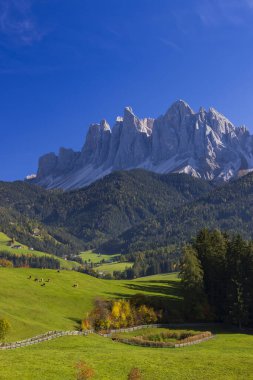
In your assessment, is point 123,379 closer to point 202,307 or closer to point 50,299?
point 50,299

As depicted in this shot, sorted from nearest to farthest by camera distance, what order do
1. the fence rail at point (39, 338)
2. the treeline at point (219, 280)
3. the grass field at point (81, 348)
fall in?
the grass field at point (81, 348) < the fence rail at point (39, 338) < the treeline at point (219, 280)

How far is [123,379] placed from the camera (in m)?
48.6

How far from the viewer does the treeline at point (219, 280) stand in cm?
11331

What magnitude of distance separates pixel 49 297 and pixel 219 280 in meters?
49.5

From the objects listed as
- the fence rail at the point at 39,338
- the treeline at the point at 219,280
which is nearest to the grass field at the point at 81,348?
the fence rail at the point at 39,338

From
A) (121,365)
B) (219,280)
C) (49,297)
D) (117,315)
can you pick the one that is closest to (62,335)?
(121,365)

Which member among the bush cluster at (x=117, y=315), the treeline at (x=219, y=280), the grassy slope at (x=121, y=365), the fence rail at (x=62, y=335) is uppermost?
the treeline at (x=219, y=280)

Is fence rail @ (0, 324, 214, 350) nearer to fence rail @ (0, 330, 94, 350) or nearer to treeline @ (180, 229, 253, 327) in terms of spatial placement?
fence rail @ (0, 330, 94, 350)

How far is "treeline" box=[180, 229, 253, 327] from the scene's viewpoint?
113 m

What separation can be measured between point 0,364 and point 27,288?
63.4m

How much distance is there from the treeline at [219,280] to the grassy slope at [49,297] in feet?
45.4

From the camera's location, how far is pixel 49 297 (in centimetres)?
10925

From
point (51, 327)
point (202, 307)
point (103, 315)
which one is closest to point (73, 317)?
point (103, 315)

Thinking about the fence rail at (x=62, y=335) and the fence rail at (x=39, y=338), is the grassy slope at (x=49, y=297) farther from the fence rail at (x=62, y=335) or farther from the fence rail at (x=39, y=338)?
the fence rail at (x=62, y=335)
